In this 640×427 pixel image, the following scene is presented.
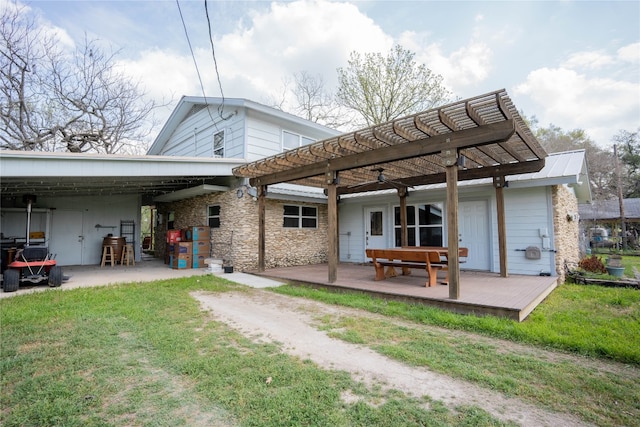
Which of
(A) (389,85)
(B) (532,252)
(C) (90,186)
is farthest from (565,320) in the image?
(A) (389,85)

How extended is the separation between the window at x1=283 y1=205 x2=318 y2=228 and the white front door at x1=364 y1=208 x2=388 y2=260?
1.96m

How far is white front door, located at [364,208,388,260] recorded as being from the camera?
11.2 meters

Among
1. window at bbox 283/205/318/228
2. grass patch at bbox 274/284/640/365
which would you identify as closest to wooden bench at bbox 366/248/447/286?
grass patch at bbox 274/284/640/365

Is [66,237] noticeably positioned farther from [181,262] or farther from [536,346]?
[536,346]

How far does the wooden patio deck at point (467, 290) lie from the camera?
4.81 metres

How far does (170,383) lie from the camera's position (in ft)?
9.11

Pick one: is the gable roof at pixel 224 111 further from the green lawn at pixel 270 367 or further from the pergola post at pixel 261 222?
the green lawn at pixel 270 367

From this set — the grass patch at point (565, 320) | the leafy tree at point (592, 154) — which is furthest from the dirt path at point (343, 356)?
the leafy tree at point (592, 154)

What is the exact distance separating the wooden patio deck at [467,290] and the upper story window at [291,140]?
16.7 feet

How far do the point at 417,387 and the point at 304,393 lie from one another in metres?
0.98

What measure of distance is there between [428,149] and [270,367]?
426 centimetres

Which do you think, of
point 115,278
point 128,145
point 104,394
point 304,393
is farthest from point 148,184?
point 128,145

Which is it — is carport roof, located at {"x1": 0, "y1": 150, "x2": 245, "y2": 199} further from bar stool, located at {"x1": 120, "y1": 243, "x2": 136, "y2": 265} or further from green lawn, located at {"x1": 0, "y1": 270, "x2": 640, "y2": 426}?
green lawn, located at {"x1": 0, "y1": 270, "x2": 640, "y2": 426}

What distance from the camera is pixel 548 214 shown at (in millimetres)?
7809
